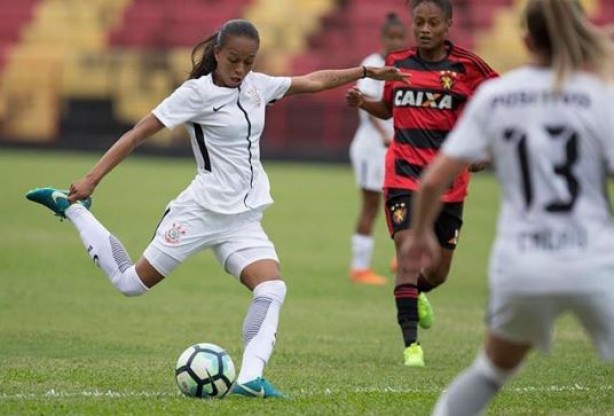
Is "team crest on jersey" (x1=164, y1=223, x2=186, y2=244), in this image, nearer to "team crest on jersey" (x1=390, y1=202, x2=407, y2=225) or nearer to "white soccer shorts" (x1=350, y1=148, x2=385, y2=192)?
"team crest on jersey" (x1=390, y1=202, x2=407, y2=225)

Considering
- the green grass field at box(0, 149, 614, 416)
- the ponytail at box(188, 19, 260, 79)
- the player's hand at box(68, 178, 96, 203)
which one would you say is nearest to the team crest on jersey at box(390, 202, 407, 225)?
the green grass field at box(0, 149, 614, 416)

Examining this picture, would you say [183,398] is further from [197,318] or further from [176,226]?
[197,318]

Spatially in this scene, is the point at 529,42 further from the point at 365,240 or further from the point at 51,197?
the point at 365,240

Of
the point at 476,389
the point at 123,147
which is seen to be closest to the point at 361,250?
the point at 123,147

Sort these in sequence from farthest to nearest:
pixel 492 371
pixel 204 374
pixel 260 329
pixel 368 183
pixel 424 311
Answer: pixel 368 183
pixel 424 311
pixel 260 329
pixel 204 374
pixel 492 371

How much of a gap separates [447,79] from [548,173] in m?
3.93

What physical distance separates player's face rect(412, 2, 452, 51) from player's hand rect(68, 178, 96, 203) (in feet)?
8.90

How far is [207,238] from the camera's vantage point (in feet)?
24.0

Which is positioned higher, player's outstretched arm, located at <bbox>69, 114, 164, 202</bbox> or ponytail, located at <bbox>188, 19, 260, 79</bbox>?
ponytail, located at <bbox>188, 19, 260, 79</bbox>

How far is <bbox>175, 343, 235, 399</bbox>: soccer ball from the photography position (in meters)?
7.04

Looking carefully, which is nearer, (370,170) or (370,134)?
(370,170)

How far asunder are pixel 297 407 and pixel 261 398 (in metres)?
0.29

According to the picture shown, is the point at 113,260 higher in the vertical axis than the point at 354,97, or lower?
lower

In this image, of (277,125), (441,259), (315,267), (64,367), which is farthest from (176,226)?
(277,125)
